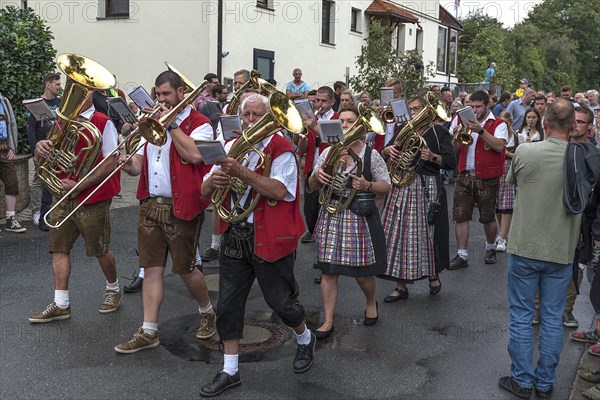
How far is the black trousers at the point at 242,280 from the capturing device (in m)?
4.17

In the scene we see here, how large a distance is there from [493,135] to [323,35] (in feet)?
49.6

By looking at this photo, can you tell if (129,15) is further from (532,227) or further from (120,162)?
(532,227)

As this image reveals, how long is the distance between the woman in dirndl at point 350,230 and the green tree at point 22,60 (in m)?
6.53

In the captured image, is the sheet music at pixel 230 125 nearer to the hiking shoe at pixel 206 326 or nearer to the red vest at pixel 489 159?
the hiking shoe at pixel 206 326

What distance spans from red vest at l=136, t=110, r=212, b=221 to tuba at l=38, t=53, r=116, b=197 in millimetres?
792

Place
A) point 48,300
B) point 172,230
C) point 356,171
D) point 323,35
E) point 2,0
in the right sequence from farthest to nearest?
point 323,35, point 2,0, point 48,300, point 356,171, point 172,230

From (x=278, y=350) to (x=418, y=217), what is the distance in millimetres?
1934

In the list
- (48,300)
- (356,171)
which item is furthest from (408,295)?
(48,300)

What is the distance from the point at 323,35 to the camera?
70.7 ft

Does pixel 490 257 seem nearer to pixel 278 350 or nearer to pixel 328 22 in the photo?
pixel 278 350

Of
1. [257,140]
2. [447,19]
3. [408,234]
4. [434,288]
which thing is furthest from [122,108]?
[447,19]

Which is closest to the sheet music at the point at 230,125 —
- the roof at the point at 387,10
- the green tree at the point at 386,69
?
the green tree at the point at 386,69

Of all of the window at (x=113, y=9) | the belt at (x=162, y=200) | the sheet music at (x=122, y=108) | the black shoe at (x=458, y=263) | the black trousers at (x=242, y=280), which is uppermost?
the window at (x=113, y=9)

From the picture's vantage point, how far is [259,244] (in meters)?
4.06
